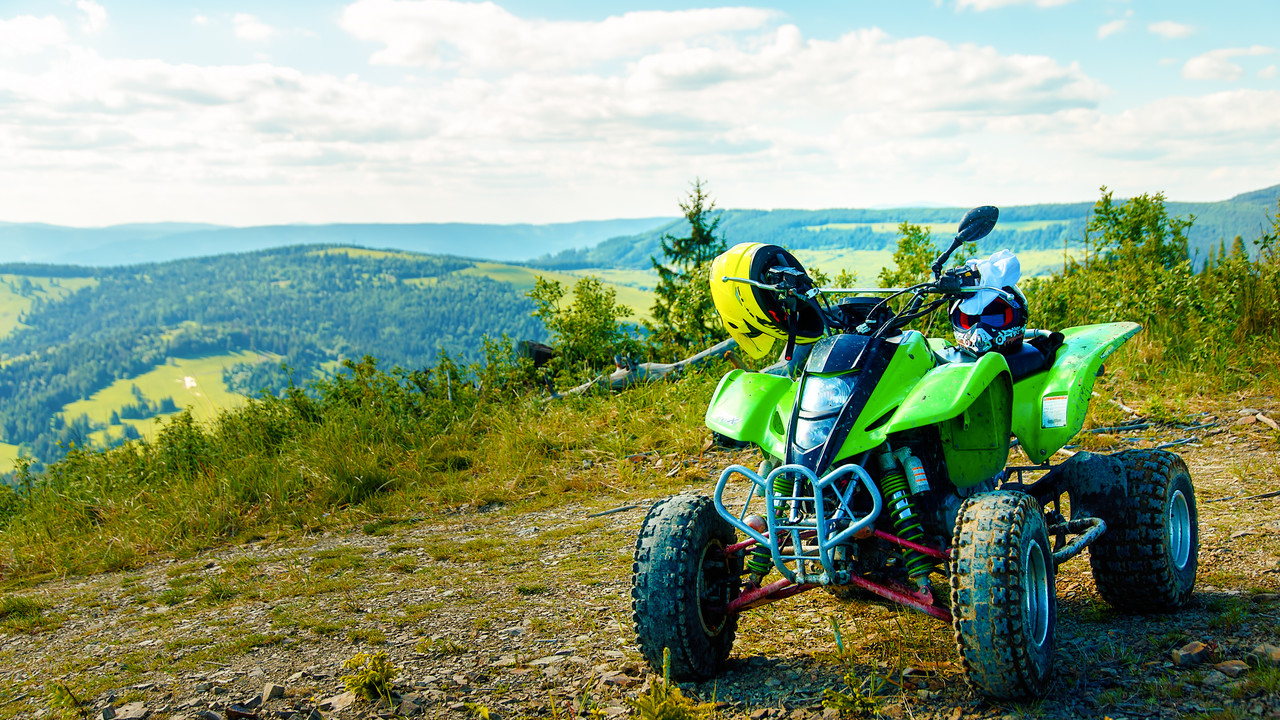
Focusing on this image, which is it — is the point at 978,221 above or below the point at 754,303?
above

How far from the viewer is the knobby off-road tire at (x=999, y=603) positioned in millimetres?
2604

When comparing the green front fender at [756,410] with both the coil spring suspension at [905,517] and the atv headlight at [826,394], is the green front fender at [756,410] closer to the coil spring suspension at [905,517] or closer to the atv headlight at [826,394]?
the atv headlight at [826,394]

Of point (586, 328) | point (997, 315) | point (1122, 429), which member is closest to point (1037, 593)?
point (997, 315)

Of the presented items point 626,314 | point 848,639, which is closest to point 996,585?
point 848,639

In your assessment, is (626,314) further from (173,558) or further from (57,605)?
(57,605)

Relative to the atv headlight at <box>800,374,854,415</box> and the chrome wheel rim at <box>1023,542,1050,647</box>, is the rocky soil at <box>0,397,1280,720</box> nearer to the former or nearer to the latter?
the chrome wheel rim at <box>1023,542,1050,647</box>

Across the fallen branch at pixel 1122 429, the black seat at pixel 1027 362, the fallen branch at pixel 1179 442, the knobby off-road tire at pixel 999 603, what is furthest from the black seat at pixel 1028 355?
the fallen branch at pixel 1122 429

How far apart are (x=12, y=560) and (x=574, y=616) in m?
5.66

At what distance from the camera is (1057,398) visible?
3785 mm

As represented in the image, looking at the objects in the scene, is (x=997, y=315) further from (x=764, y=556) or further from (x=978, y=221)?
(x=764, y=556)

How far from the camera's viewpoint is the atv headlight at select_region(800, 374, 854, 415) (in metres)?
3.06

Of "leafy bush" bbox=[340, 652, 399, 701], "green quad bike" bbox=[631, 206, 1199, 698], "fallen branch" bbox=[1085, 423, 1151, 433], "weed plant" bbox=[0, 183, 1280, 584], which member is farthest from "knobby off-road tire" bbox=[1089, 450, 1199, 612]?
"weed plant" bbox=[0, 183, 1280, 584]

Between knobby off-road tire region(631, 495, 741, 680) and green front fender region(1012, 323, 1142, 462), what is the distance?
1652 mm

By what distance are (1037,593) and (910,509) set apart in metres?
0.52
